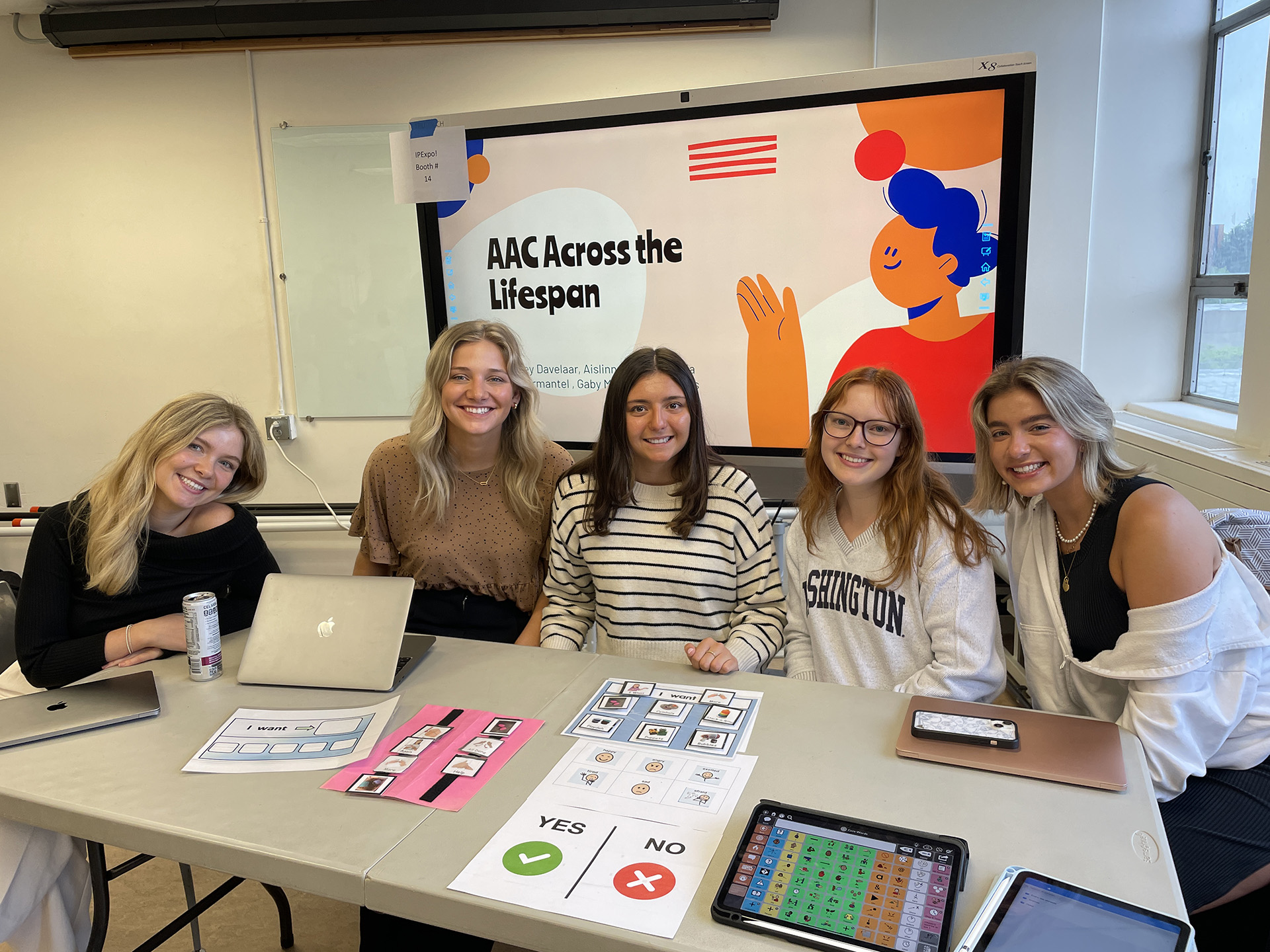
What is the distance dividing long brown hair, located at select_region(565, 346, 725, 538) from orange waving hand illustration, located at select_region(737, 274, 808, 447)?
69 cm

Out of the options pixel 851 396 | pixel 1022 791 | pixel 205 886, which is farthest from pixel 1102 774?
pixel 205 886

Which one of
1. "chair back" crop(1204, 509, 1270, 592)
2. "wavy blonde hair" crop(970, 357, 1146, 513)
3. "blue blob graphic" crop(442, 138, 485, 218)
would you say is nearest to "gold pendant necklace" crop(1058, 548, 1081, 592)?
"wavy blonde hair" crop(970, 357, 1146, 513)

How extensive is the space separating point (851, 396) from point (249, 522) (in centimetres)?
142

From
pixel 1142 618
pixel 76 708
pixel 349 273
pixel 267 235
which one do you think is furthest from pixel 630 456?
pixel 267 235

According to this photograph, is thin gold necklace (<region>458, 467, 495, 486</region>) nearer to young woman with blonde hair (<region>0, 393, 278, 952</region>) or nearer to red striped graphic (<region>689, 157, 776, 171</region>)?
young woman with blonde hair (<region>0, 393, 278, 952</region>)

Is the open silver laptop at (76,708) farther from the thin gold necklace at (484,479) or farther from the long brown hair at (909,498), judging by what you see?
the long brown hair at (909,498)

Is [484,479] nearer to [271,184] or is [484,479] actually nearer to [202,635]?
[202,635]

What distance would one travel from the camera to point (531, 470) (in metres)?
2.06

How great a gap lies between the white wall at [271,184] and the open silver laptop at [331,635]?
76.3 inches

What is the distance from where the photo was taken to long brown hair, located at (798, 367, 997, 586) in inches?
60.8

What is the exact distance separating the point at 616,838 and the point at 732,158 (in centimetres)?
196

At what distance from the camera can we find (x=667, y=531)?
70.1 inches

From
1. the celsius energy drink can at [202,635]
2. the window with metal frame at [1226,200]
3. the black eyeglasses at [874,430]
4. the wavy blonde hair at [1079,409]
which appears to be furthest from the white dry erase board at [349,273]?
the window with metal frame at [1226,200]

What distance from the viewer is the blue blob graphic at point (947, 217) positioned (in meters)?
2.17
